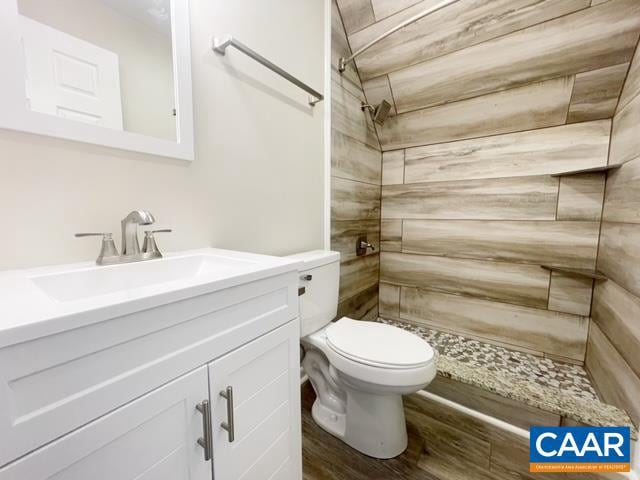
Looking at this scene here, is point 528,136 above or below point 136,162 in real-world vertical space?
above

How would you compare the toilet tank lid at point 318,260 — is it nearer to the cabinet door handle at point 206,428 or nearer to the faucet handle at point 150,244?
the faucet handle at point 150,244

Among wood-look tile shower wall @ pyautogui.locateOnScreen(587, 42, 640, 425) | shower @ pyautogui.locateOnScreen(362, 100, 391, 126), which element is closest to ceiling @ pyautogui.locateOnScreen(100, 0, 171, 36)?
shower @ pyautogui.locateOnScreen(362, 100, 391, 126)

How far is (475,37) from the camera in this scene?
1499 mm

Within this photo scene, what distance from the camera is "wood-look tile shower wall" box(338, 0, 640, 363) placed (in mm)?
1404

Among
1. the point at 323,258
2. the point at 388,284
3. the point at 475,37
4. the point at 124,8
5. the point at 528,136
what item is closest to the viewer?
the point at 124,8

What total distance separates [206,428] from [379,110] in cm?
191

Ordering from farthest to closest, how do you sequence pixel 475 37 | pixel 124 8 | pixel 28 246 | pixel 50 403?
pixel 475 37, pixel 124 8, pixel 28 246, pixel 50 403

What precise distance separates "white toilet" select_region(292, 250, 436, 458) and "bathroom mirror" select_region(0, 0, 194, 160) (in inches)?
30.2

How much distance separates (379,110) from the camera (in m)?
1.88

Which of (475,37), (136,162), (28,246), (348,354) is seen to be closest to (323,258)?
(348,354)

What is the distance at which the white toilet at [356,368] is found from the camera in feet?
3.53

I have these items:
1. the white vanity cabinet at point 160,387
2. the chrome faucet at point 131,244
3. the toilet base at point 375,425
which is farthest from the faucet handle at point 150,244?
the toilet base at point 375,425

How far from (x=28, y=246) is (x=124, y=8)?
31.2 inches

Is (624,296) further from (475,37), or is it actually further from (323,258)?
(475,37)
